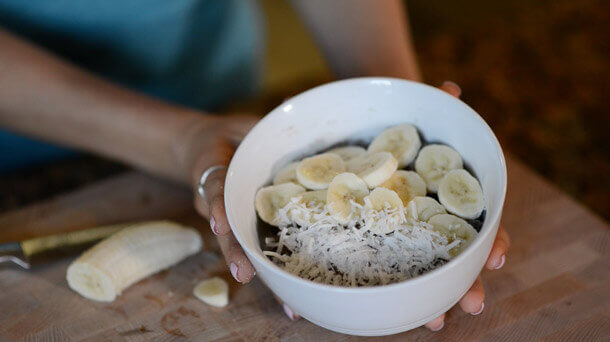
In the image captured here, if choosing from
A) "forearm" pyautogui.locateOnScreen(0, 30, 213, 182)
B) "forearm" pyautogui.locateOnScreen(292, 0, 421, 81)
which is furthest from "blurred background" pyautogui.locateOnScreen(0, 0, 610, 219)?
"forearm" pyautogui.locateOnScreen(292, 0, 421, 81)

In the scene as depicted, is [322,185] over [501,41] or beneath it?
over

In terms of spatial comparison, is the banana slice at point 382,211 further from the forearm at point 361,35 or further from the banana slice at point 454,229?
the forearm at point 361,35

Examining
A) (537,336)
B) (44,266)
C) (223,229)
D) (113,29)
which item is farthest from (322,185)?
(113,29)

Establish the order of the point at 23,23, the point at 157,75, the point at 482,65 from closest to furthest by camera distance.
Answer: the point at 23,23, the point at 157,75, the point at 482,65

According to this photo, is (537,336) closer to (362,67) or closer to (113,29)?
(362,67)

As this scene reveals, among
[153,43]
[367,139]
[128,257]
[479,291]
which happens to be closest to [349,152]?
[367,139]

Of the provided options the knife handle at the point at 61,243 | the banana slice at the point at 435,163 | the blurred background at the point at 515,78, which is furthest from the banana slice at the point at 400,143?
the blurred background at the point at 515,78
